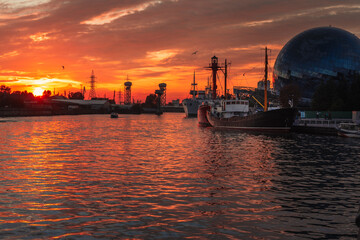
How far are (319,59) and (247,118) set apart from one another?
66992mm

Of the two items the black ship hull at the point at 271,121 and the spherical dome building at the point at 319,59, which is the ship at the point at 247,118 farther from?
the spherical dome building at the point at 319,59

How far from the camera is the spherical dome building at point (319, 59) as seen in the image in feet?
411

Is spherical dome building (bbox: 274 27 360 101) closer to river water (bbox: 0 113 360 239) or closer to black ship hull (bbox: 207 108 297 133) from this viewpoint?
black ship hull (bbox: 207 108 297 133)

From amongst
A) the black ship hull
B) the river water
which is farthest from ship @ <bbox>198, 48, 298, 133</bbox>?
the river water

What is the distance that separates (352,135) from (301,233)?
46.8m

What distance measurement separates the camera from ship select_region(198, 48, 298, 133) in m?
66.4

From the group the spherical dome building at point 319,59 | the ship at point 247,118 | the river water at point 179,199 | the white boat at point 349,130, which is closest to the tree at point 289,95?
the spherical dome building at point 319,59

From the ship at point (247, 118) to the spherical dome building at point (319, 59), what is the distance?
44.5 meters

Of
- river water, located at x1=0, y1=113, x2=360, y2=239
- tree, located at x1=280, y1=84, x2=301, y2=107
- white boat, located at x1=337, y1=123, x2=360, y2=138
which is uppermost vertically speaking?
tree, located at x1=280, y1=84, x2=301, y2=107

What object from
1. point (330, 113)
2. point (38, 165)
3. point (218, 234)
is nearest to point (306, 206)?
point (218, 234)

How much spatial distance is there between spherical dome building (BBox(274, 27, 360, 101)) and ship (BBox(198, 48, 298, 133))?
44.5 meters

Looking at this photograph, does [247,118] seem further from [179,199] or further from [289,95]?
[179,199]

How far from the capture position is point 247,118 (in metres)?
72.8

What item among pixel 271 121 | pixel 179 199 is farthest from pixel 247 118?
pixel 179 199
